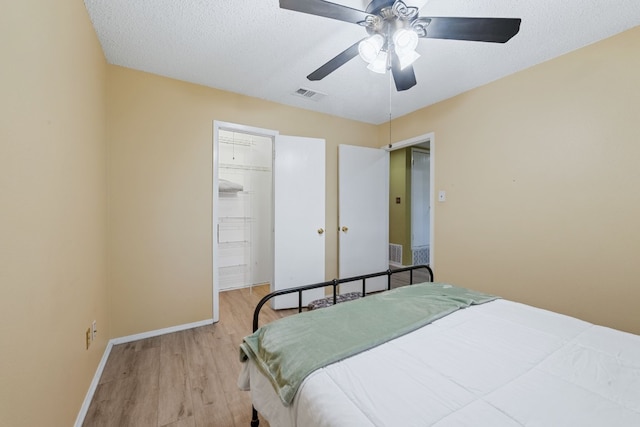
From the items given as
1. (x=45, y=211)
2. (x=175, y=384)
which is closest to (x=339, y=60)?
(x=45, y=211)

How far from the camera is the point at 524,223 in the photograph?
233 centimetres

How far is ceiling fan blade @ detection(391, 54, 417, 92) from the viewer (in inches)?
64.5

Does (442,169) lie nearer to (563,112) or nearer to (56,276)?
(563,112)

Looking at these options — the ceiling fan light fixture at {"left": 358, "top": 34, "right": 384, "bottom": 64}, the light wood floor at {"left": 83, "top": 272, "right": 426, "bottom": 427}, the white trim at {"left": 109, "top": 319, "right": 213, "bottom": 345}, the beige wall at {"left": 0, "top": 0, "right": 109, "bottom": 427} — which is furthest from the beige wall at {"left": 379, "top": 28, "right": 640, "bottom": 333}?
the beige wall at {"left": 0, "top": 0, "right": 109, "bottom": 427}

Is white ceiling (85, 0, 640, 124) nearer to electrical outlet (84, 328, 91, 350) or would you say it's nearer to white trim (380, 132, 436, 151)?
white trim (380, 132, 436, 151)

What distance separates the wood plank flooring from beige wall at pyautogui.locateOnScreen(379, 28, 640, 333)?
250 centimetres

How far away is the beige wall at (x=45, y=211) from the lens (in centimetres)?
85

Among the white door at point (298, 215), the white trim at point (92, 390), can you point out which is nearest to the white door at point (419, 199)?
the white door at point (298, 215)

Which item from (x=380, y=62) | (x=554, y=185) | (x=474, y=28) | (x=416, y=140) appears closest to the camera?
(x=474, y=28)

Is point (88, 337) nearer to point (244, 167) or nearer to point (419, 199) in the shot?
point (244, 167)

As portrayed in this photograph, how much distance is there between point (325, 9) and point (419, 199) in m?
4.41

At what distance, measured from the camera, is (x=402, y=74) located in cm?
172

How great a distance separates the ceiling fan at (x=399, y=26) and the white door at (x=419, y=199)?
12.2 feet

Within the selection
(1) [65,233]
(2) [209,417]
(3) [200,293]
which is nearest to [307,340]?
(2) [209,417]
